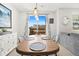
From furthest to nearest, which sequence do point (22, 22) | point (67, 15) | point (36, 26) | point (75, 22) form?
point (75, 22)
point (67, 15)
point (22, 22)
point (36, 26)

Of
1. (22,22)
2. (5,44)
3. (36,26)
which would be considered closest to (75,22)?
(22,22)

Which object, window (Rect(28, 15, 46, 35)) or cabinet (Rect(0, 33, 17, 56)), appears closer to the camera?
cabinet (Rect(0, 33, 17, 56))

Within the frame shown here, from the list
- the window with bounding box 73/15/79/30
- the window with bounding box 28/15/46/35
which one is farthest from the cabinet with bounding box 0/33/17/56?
the window with bounding box 73/15/79/30

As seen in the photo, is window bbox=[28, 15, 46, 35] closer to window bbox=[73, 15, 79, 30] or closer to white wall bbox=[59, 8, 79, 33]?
white wall bbox=[59, 8, 79, 33]

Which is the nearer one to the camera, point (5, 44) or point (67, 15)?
point (5, 44)

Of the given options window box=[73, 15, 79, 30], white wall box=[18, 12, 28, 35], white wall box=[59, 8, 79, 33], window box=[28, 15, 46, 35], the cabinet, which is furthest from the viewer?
window box=[73, 15, 79, 30]

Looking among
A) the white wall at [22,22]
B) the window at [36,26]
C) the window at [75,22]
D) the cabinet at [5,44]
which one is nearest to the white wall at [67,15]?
the window at [75,22]

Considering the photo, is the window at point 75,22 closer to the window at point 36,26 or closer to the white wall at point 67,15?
the white wall at point 67,15

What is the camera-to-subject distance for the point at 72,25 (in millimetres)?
5531

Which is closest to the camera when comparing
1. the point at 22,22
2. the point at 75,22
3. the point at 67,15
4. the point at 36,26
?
the point at 36,26

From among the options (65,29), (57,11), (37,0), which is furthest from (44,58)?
(65,29)

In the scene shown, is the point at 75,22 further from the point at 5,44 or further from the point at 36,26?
the point at 5,44

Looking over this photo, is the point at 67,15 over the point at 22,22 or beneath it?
over

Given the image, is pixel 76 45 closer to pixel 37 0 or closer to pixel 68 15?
pixel 37 0
